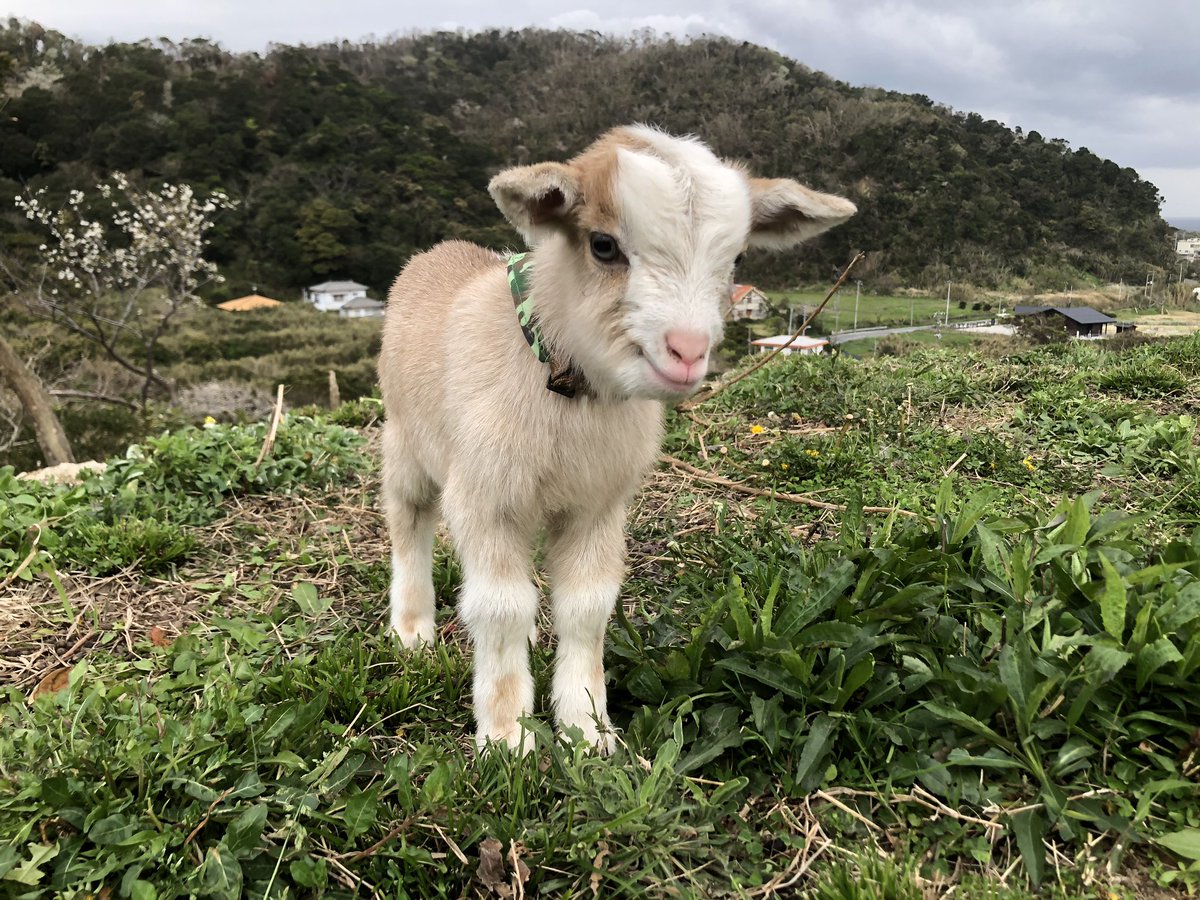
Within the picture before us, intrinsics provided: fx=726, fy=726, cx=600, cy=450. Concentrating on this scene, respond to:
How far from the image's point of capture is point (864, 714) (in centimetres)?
209

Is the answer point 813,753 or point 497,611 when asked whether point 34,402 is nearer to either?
point 497,611

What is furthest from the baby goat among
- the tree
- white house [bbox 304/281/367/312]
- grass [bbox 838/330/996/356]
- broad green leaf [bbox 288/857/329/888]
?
white house [bbox 304/281/367/312]

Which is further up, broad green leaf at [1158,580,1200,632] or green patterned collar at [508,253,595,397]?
green patterned collar at [508,253,595,397]

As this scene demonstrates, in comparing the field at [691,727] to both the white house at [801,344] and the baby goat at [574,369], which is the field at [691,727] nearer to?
the baby goat at [574,369]

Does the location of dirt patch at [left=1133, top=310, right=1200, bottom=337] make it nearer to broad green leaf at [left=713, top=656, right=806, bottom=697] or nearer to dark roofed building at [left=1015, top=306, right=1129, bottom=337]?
dark roofed building at [left=1015, top=306, right=1129, bottom=337]

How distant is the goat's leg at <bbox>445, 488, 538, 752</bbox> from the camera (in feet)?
7.78

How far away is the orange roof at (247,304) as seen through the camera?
30875 mm

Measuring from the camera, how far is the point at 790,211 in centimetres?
223

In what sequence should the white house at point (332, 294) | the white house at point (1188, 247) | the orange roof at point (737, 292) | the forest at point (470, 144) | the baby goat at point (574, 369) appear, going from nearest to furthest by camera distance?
the baby goat at point (574, 369) < the orange roof at point (737, 292) < the white house at point (1188, 247) < the forest at point (470, 144) < the white house at point (332, 294)

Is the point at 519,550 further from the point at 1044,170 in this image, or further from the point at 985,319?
the point at 1044,170

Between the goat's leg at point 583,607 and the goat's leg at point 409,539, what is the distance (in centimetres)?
88

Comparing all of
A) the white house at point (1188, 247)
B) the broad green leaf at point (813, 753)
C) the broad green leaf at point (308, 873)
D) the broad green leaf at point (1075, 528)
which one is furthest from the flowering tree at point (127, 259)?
the broad green leaf at point (1075, 528)

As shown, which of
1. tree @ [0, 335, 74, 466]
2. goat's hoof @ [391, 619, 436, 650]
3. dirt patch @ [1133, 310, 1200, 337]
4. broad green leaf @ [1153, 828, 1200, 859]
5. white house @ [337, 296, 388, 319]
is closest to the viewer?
broad green leaf @ [1153, 828, 1200, 859]

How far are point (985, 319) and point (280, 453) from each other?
607 cm
